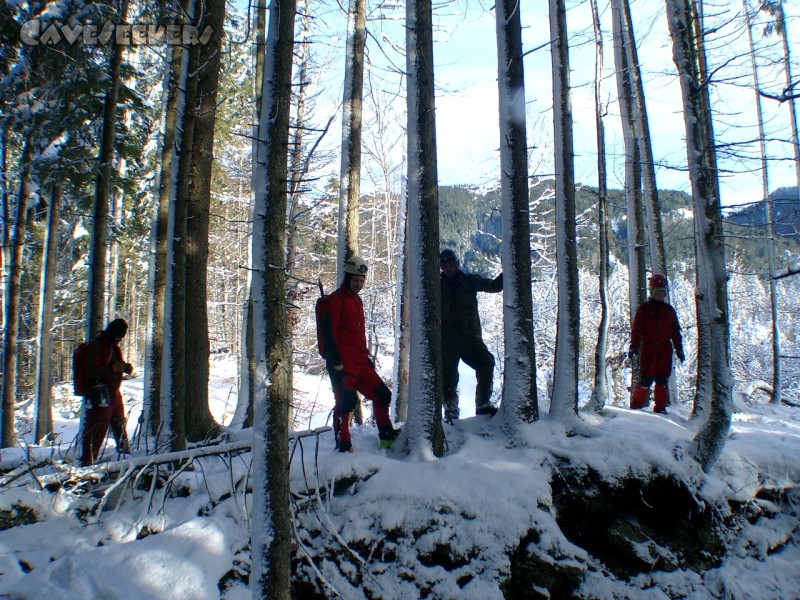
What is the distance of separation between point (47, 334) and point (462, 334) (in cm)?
1040

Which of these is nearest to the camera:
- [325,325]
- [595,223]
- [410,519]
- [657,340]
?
[410,519]

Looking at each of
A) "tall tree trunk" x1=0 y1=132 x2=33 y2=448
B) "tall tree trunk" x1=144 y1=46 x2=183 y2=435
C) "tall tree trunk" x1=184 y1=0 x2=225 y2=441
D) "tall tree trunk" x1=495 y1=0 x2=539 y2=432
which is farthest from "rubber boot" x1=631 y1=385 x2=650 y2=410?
"tall tree trunk" x1=0 y1=132 x2=33 y2=448

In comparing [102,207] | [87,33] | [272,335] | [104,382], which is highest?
[87,33]

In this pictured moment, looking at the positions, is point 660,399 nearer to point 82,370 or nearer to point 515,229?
point 515,229

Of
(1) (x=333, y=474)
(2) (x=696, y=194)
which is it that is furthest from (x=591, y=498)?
(2) (x=696, y=194)

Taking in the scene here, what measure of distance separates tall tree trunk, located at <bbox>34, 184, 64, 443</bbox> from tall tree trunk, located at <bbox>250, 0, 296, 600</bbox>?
9366 mm

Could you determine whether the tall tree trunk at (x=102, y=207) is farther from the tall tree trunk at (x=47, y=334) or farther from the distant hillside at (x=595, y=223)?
the distant hillside at (x=595, y=223)

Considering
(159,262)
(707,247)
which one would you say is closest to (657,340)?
(707,247)

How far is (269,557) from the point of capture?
122 inches

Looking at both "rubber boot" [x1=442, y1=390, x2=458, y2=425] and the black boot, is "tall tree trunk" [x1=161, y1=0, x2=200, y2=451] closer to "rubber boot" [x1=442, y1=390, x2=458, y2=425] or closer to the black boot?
the black boot

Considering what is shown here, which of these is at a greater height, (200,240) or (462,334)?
(200,240)

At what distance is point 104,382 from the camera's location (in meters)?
6.03

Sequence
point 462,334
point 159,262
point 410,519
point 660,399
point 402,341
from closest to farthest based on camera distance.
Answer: point 410,519
point 462,334
point 660,399
point 159,262
point 402,341

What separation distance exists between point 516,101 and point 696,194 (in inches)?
90.5
